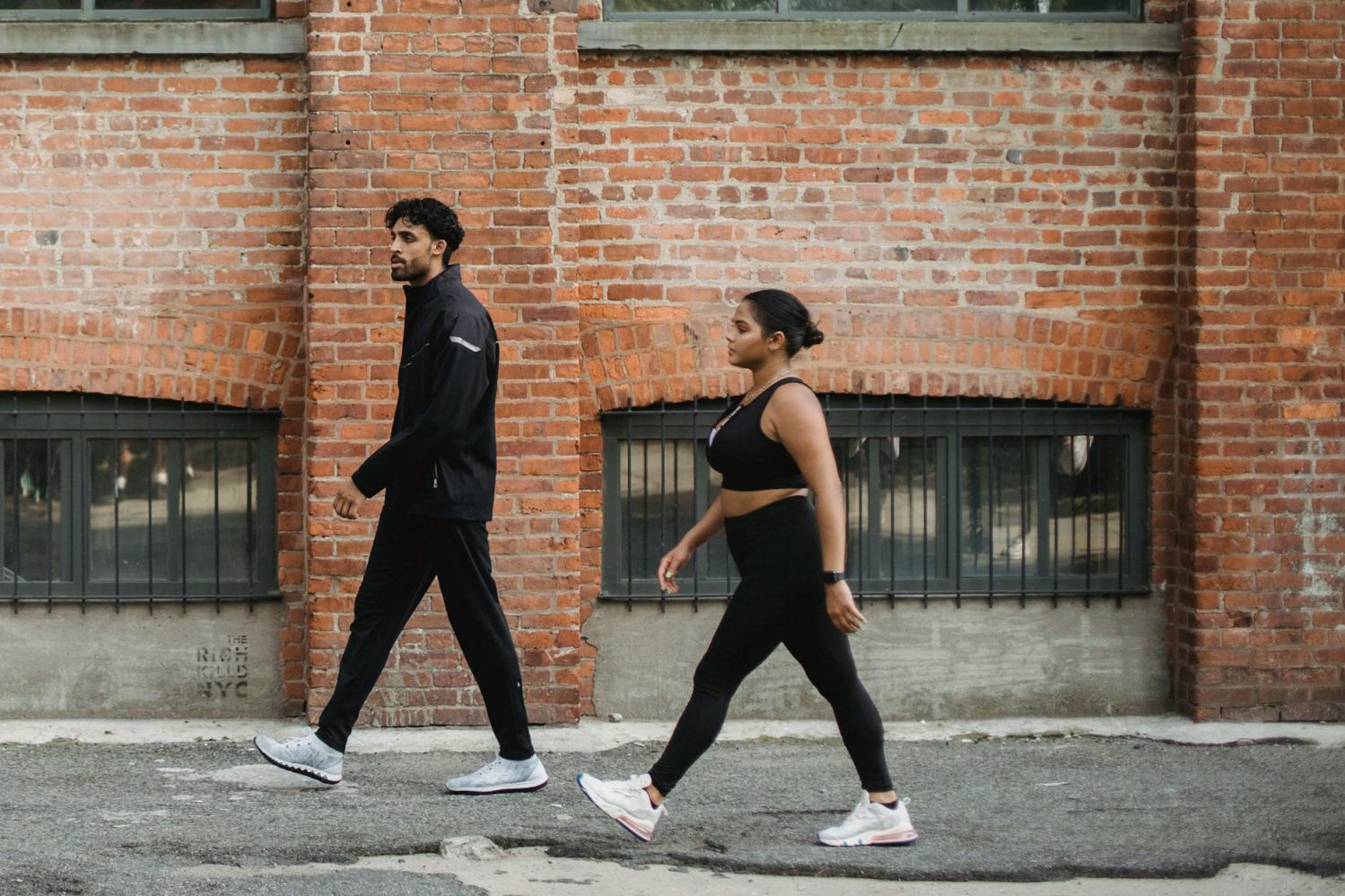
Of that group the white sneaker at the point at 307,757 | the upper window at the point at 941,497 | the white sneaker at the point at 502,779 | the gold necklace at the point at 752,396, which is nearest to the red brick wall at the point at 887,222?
the upper window at the point at 941,497

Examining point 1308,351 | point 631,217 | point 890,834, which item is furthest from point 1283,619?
point 631,217

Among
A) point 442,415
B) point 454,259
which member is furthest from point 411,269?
point 454,259

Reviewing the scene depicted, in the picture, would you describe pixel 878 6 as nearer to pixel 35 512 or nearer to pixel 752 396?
pixel 752 396

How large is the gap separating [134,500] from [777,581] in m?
3.42

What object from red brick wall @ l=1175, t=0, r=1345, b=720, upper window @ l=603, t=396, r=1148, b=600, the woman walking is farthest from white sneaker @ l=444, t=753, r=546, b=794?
red brick wall @ l=1175, t=0, r=1345, b=720

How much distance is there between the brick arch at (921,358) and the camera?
7.50 metres

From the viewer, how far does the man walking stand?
19.7 ft

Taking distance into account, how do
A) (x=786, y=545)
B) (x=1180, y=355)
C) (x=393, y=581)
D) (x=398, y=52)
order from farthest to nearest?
1. (x=1180, y=355)
2. (x=398, y=52)
3. (x=393, y=581)
4. (x=786, y=545)

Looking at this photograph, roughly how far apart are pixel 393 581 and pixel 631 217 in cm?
219

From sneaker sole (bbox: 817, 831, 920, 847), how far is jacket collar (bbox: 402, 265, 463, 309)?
227 cm

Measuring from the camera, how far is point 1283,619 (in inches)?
298

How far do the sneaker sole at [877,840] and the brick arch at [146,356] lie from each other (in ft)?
10.7

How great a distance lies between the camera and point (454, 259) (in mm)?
7238

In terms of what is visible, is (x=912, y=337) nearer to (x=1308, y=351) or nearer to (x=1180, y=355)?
(x=1180, y=355)
